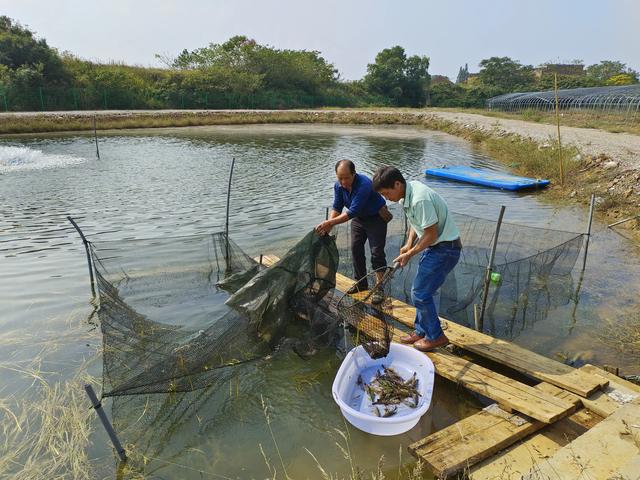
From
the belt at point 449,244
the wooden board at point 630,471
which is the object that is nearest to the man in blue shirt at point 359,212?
the belt at point 449,244

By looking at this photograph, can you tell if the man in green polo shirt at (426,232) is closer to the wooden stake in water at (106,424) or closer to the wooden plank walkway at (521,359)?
the wooden plank walkway at (521,359)

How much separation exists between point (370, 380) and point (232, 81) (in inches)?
1654

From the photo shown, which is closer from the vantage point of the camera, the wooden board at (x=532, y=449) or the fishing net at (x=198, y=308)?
the wooden board at (x=532, y=449)

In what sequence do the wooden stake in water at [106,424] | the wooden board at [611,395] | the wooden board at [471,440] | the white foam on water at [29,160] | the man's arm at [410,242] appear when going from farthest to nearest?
1. the white foam on water at [29,160]
2. the man's arm at [410,242]
3. the wooden board at [611,395]
4. the wooden board at [471,440]
5. the wooden stake in water at [106,424]

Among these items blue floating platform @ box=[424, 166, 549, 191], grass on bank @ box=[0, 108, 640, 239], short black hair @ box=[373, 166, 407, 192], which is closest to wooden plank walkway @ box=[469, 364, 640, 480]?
short black hair @ box=[373, 166, 407, 192]

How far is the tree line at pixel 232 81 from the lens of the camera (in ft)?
106

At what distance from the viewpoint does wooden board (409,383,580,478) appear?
8.94 ft

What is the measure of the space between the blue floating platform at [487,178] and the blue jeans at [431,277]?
9.38 meters

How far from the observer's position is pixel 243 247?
25.2 feet

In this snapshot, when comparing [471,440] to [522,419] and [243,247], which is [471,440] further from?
[243,247]

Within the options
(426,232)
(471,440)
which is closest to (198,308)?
(426,232)

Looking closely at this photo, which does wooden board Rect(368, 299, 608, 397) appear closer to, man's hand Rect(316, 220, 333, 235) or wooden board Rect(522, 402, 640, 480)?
wooden board Rect(522, 402, 640, 480)

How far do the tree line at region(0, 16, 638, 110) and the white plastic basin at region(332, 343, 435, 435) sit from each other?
35541mm

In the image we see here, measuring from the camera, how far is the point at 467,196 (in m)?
11.9
